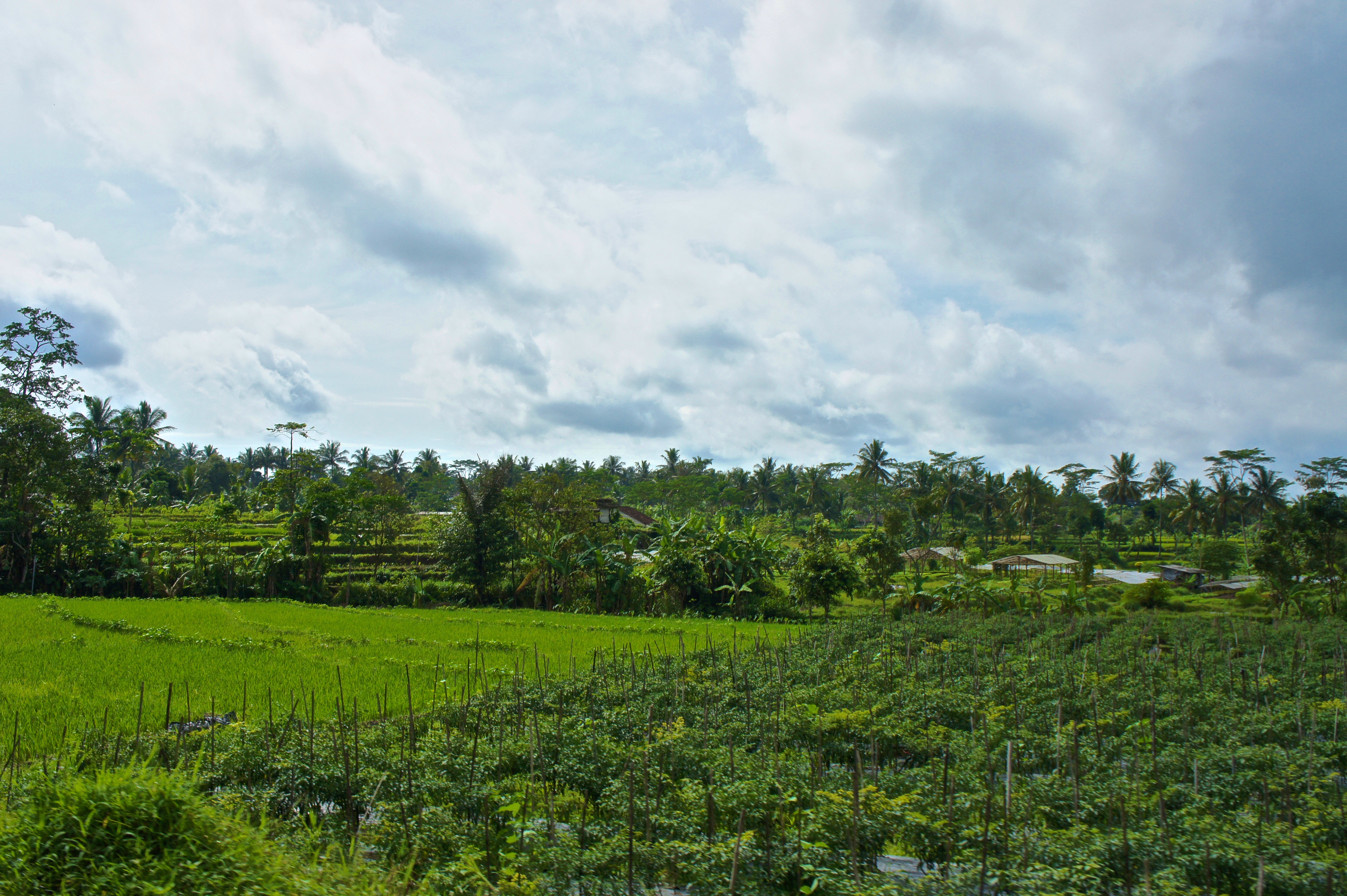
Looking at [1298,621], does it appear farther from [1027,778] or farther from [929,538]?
[929,538]

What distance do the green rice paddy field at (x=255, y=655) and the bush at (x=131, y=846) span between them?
7.70 ft

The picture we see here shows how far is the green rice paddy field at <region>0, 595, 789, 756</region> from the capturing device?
8633 millimetres

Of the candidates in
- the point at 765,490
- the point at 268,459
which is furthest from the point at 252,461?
the point at 765,490

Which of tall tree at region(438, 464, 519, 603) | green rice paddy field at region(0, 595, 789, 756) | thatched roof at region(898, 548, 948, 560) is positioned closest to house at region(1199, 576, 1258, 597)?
thatched roof at region(898, 548, 948, 560)

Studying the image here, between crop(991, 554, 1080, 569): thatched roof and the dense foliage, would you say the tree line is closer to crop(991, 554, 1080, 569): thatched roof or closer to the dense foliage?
crop(991, 554, 1080, 569): thatched roof

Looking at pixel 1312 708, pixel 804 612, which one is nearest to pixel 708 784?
pixel 1312 708

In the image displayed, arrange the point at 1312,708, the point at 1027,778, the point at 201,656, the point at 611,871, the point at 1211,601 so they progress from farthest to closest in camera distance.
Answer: the point at 1211,601
the point at 201,656
the point at 1312,708
the point at 1027,778
the point at 611,871

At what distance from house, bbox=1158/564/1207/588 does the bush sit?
43.5 m

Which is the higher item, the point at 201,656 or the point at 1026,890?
the point at 1026,890

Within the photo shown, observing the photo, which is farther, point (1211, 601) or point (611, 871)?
point (1211, 601)

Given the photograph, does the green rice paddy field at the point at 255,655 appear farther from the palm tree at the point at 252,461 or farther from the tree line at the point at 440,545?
the palm tree at the point at 252,461

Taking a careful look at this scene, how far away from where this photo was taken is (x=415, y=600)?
26125 mm

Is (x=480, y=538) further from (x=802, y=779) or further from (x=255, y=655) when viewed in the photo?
(x=802, y=779)

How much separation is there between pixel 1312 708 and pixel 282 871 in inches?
349
